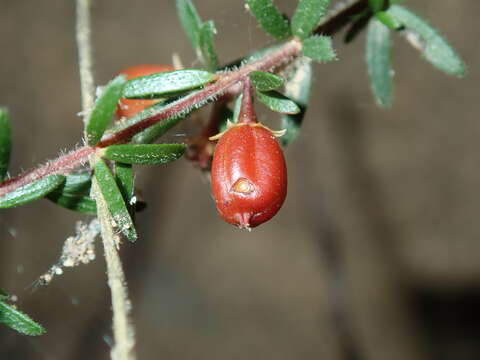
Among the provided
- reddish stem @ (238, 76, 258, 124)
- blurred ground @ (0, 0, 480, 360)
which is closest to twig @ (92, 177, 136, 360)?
reddish stem @ (238, 76, 258, 124)

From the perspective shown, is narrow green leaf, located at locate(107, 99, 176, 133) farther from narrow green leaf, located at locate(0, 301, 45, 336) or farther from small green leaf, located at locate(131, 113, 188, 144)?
narrow green leaf, located at locate(0, 301, 45, 336)

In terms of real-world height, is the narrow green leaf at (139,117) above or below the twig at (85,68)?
below

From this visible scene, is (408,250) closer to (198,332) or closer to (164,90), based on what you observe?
(198,332)

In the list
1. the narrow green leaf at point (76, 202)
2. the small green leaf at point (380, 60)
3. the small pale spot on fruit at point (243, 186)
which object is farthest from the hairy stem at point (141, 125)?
the small green leaf at point (380, 60)

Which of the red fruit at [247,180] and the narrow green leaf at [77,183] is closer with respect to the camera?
the red fruit at [247,180]

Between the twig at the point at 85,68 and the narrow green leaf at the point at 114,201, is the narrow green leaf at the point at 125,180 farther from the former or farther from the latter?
the twig at the point at 85,68

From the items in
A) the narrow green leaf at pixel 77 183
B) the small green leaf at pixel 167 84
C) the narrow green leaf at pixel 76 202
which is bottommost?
the narrow green leaf at pixel 76 202

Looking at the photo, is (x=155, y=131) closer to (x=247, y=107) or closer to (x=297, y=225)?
(x=247, y=107)

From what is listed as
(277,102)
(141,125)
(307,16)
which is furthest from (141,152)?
(307,16)
